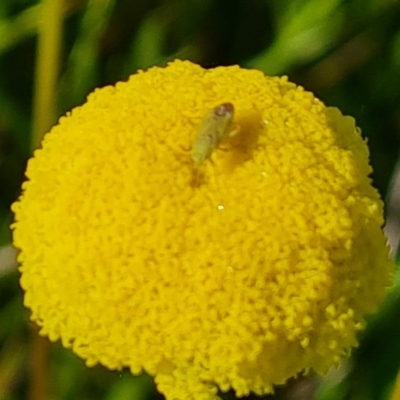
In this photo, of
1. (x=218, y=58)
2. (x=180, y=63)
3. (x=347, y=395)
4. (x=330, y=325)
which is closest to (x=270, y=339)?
(x=330, y=325)

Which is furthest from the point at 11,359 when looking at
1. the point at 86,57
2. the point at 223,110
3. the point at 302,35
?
the point at 223,110

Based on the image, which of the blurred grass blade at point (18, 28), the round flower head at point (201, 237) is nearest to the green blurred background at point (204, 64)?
the blurred grass blade at point (18, 28)

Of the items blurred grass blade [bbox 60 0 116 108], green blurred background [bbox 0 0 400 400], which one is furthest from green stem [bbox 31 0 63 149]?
blurred grass blade [bbox 60 0 116 108]

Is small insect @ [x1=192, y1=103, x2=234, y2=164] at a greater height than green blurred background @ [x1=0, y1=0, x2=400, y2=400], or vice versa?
small insect @ [x1=192, y1=103, x2=234, y2=164]

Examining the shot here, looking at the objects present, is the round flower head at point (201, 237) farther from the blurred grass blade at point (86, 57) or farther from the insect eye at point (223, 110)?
the blurred grass blade at point (86, 57)

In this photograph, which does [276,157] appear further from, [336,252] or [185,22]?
[185,22]

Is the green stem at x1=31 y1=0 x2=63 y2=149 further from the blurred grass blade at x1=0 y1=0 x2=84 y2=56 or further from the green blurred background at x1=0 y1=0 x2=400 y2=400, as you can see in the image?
the blurred grass blade at x1=0 y1=0 x2=84 y2=56
